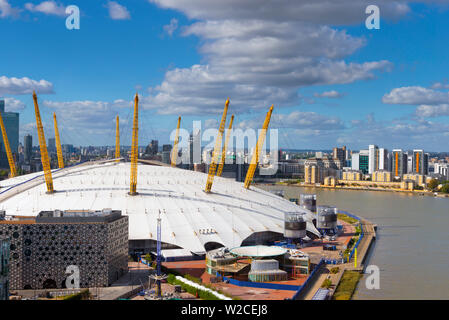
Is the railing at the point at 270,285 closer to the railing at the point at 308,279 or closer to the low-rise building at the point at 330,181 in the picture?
the railing at the point at 308,279

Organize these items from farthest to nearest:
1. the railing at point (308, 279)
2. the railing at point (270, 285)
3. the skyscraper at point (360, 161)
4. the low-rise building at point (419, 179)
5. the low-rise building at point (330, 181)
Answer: the skyscraper at point (360, 161)
the low-rise building at point (330, 181)
the low-rise building at point (419, 179)
the railing at point (270, 285)
the railing at point (308, 279)

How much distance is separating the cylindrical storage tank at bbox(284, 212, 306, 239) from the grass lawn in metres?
4.54

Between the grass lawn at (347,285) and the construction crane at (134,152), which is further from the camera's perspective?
the construction crane at (134,152)

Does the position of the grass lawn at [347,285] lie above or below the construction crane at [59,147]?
below

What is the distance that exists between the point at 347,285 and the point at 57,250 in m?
10.7

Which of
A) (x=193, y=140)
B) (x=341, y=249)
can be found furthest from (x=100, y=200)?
(x=193, y=140)

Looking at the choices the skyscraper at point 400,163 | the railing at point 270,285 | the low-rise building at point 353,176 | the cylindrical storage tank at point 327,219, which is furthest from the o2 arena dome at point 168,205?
the skyscraper at point 400,163

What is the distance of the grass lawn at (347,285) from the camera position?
16.9 metres

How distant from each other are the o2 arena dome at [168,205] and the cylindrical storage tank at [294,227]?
46 centimetres

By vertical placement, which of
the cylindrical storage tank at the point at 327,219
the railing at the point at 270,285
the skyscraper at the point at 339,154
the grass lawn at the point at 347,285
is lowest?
the grass lawn at the point at 347,285

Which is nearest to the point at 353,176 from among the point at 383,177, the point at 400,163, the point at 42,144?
the point at 383,177

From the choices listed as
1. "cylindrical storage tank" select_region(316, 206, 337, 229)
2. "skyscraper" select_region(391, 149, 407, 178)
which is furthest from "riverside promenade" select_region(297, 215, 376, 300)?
"skyscraper" select_region(391, 149, 407, 178)

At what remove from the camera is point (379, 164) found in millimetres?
104625

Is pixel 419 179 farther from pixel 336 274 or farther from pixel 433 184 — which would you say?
Answer: pixel 336 274
